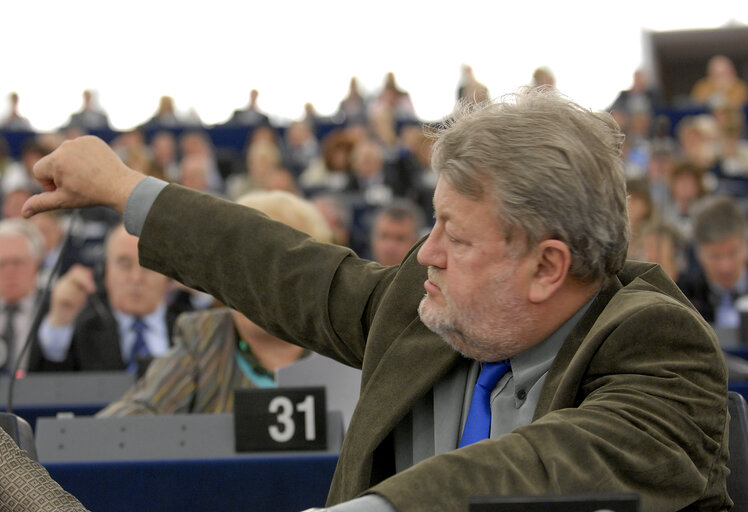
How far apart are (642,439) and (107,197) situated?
3.21 ft

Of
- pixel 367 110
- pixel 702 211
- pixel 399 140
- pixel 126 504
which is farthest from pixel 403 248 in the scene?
pixel 367 110

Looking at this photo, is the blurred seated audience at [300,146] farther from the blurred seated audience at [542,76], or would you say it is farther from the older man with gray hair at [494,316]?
the older man with gray hair at [494,316]

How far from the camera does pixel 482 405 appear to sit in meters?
1.47

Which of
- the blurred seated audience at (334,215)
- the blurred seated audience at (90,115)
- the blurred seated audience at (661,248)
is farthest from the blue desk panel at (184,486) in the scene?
the blurred seated audience at (90,115)

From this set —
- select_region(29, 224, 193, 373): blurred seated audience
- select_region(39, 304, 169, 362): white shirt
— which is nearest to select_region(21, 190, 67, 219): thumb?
select_region(29, 224, 193, 373): blurred seated audience

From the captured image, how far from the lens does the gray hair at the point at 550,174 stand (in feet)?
4.33

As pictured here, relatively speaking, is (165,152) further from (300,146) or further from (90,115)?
(90,115)

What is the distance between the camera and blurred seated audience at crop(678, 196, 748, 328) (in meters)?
5.05

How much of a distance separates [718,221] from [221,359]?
3016 millimetres

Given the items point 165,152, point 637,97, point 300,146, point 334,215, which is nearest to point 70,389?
point 334,215

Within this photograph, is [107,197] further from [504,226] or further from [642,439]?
[642,439]

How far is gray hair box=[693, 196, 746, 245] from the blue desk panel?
346 centimetres

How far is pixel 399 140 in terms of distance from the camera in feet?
37.2

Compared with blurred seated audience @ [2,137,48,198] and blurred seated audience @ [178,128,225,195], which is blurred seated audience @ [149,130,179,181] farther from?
blurred seated audience @ [2,137,48,198]
